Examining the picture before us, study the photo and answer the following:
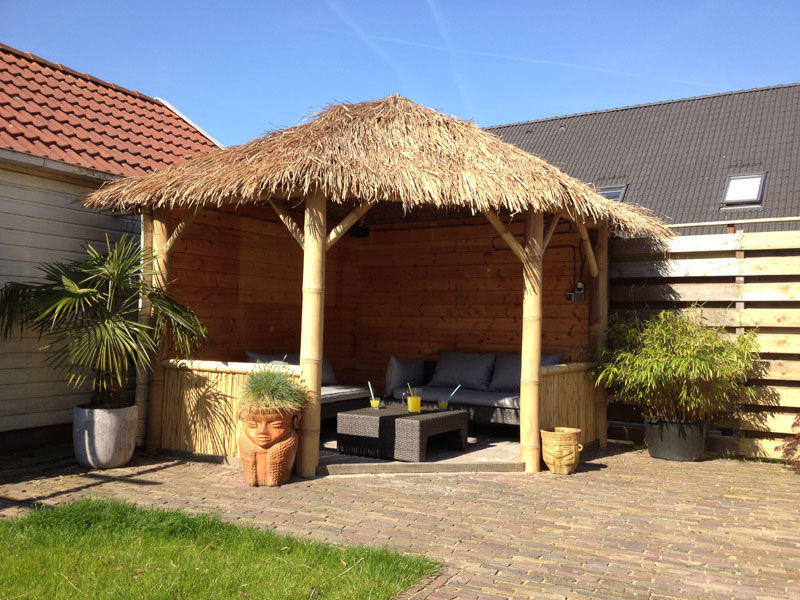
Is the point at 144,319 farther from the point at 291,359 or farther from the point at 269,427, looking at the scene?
the point at 291,359

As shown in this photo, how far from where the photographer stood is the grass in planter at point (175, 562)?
3373 millimetres

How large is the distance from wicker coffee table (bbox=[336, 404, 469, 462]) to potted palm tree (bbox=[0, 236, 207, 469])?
68.4 inches

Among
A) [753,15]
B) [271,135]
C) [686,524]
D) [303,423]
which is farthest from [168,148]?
[753,15]

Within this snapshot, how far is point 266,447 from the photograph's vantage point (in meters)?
5.68

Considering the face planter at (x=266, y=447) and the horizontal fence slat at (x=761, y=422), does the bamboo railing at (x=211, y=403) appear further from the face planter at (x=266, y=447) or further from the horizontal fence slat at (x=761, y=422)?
the horizontal fence slat at (x=761, y=422)

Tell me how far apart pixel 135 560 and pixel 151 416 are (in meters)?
3.37

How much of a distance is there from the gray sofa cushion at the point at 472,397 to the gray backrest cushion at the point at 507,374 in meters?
0.17

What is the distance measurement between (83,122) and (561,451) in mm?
6324

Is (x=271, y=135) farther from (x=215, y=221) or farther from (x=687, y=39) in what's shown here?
(x=687, y=39)

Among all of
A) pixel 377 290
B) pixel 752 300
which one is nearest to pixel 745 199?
pixel 752 300

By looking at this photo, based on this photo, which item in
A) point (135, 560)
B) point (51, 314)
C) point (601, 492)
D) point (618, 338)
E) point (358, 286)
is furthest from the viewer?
point (358, 286)

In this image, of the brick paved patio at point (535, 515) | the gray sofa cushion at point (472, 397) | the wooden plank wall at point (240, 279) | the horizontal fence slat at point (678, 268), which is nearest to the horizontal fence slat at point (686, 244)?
the horizontal fence slat at point (678, 268)

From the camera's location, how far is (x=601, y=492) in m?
5.78

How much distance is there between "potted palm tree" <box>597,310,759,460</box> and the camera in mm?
6969
